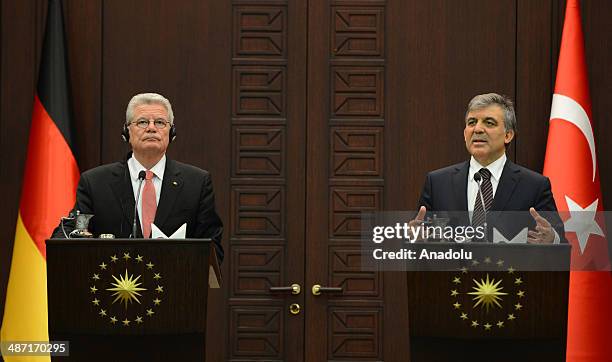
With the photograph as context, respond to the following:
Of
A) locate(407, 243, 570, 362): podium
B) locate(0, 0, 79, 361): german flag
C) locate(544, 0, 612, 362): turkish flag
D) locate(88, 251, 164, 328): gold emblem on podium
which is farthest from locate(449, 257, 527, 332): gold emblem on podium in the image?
locate(0, 0, 79, 361): german flag

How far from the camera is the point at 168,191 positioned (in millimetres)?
3949

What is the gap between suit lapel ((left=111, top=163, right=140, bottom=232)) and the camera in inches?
153

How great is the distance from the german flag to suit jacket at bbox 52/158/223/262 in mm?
1191

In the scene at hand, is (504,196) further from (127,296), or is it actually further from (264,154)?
(264,154)

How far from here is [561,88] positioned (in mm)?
5215

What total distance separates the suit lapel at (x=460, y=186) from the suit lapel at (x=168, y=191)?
119cm

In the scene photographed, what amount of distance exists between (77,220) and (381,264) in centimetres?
235

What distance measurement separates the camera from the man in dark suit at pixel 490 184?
13.0 feet

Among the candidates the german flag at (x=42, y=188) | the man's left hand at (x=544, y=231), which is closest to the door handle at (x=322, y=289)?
the german flag at (x=42, y=188)

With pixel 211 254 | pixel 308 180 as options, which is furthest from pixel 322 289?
pixel 211 254

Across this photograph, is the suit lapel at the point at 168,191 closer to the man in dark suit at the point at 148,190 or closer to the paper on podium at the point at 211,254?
the man in dark suit at the point at 148,190

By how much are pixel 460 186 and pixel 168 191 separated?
128 cm

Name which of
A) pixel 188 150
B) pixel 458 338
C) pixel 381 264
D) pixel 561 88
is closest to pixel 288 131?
pixel 188 150

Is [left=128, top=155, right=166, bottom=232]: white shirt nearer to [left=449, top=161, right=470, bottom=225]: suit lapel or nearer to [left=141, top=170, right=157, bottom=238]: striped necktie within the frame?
[left=141, top=170, right=157, bottom=238]: striped necktie
